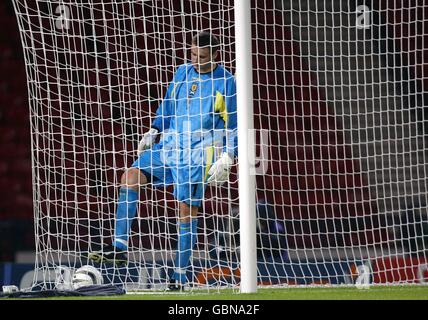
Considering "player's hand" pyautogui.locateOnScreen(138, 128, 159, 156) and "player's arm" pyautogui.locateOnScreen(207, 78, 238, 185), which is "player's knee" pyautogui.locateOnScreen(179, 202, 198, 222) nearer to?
"player's arm" pyautogui.locateOnScreen(207, 78, 238, 185)

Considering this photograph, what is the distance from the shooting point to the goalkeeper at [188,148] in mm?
6527

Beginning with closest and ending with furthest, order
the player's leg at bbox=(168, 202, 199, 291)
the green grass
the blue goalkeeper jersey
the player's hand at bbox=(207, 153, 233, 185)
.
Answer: the green grass, the player's hand at bbox=(207, 153, 233, 185), the blue goalkeeper jersey, the player's leg at bbox=(168, 202, 199, 291)

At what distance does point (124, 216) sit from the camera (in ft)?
22.0

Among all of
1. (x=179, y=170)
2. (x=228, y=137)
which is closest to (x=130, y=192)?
(x=179, y=170)

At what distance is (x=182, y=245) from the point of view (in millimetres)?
6609

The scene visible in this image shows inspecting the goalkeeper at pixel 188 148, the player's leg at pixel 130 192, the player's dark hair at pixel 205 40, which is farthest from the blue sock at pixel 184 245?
the player's dark hair at pixel 205 40

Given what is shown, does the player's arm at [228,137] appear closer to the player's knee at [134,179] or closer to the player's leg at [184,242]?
the player's leg at [184,242]

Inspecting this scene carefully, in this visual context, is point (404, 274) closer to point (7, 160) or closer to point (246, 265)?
point (246, 265)

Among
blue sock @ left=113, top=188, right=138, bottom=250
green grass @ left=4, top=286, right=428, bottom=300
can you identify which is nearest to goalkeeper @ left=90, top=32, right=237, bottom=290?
blue sock @ left=113, top=188, right=138, bottom=250

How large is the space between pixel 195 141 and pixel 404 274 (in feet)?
8.08

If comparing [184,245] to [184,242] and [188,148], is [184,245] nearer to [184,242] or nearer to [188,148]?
[184,242]

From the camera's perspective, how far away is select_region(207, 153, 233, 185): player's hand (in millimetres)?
6395

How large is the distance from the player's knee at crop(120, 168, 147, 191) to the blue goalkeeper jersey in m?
0.25

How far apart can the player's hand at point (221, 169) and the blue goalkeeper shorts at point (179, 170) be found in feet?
0.49
